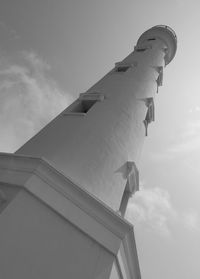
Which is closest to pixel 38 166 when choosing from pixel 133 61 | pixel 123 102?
pixel 123 102

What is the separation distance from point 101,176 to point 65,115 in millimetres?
2669

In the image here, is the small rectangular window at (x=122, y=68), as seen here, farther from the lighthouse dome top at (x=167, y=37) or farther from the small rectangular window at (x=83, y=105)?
the lighthouse dome top at (x=167, y=37)

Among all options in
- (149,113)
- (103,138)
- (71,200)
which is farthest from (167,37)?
(71,200)

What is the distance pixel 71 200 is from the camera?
6.15 metres

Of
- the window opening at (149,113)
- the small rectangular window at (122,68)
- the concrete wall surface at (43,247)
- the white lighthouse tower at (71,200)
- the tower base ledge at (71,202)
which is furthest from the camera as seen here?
the small rectangular window at (122,68)

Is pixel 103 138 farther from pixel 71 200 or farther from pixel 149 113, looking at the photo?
pixel 149 113

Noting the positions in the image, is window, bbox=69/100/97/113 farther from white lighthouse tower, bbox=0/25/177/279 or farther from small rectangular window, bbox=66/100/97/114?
white lighthouse tower, bbox=0/25/177/279

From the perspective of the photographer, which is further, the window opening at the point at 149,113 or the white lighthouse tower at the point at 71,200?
the window opening at the point at 149,113

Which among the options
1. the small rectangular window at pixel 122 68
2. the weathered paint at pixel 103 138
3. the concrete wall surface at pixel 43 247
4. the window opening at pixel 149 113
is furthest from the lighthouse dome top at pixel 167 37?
the concrete wall surface at pixel 43 247

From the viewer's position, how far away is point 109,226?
6211 mm

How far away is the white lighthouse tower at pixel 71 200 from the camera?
5449 millimetres

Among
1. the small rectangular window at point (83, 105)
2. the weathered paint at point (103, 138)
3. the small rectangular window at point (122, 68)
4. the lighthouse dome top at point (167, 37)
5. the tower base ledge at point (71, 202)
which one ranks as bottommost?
the tower base ledge at point (71, 202)

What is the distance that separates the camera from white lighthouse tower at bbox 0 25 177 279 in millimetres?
5449

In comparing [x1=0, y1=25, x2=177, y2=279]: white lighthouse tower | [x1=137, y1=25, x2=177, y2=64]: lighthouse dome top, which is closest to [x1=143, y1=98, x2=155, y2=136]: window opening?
[x1=0, y1=25, x2=177, y2=279]: white lighthouse tower
